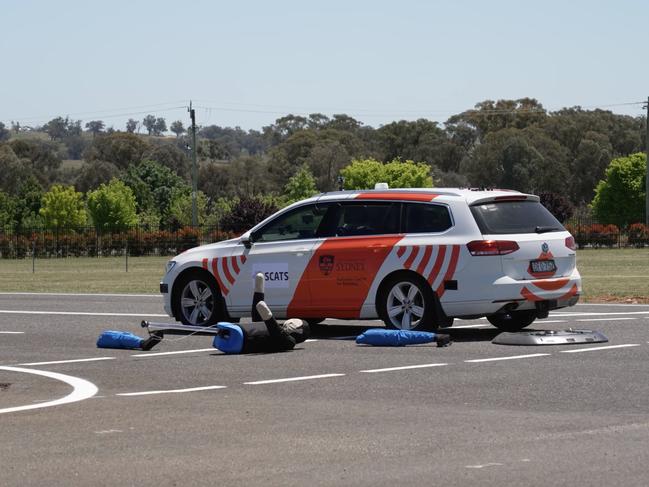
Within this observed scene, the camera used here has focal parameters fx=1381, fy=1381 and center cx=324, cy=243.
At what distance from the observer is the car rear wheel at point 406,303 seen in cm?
1644

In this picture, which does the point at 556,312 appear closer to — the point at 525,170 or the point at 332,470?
the point at 332,470

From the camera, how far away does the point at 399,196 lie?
677 inches

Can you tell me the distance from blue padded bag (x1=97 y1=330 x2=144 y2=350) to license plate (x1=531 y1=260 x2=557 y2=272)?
4706 mm

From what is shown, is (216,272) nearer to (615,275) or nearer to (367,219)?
(367,219)

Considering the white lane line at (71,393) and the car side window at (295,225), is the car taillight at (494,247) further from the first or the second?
the white lane line at (71,393)

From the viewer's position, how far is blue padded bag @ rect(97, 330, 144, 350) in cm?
1614

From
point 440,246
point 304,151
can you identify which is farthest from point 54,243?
point 304,151

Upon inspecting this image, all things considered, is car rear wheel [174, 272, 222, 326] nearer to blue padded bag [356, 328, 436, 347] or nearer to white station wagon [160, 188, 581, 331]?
white station wagon [160, 188, 581, 331]

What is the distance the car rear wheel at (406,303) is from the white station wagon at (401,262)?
1 centimetres

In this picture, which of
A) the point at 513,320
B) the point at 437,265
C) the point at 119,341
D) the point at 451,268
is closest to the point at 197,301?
the point at 119,341

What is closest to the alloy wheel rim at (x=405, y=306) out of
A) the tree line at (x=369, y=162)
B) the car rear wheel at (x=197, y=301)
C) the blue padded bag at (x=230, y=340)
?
the blue padded bag at (x=230, y=340)

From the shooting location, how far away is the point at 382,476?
7.79m

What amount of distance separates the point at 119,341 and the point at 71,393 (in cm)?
429

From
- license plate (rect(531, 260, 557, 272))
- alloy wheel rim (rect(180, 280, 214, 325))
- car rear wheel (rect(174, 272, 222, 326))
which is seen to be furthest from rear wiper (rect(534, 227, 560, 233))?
alloy wheel rim (rect(180, 280, 214, 325))
